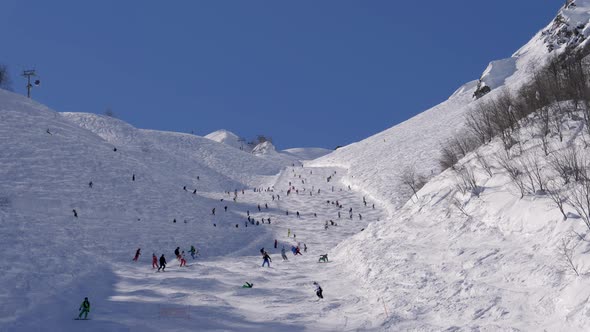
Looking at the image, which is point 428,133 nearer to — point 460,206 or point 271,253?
point 271,253

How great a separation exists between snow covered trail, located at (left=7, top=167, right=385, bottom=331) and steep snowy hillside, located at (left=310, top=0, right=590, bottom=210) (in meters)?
19.0

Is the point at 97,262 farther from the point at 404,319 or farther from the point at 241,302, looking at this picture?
the point at 404,319

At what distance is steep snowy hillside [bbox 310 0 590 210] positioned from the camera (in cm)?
6103

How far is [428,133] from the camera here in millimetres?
80875

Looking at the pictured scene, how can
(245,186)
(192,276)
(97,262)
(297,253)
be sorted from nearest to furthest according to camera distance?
(192,276) → (97,262) → (297,253) → (245,186)

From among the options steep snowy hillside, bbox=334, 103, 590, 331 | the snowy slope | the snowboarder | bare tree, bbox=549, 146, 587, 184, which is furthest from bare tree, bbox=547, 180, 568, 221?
the snowboarder

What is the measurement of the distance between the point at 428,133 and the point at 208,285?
6561cm

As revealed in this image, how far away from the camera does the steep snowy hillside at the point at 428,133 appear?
2403 inches

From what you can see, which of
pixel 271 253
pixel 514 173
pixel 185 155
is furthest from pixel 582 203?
pixel 185 155

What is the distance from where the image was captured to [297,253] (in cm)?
3195

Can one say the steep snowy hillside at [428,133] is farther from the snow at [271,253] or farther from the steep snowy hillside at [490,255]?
the steep snowy hillside at [490,255]

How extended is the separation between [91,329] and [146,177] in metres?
A: 37.3

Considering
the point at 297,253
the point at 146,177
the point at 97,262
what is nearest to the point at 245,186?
the point at 146,177

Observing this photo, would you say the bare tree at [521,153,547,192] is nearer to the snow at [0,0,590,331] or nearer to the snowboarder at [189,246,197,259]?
the snow at [0,0,590,331]
